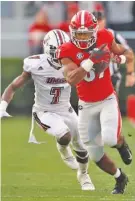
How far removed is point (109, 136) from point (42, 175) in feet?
6.83

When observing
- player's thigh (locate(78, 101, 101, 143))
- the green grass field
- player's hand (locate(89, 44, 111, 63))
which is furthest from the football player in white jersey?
player's hand (locate(89, 44, 111, 63))

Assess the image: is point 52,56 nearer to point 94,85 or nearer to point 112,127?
point 94,85

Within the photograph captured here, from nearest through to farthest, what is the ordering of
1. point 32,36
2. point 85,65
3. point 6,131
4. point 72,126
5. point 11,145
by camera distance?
point 85,65 → point 72,126 → point 11,145 → point 6,131 → point 32,36

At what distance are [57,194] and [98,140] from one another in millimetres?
548

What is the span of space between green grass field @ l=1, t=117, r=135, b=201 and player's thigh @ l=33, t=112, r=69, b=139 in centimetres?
48

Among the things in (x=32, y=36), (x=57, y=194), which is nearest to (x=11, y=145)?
(x=32, y=36)

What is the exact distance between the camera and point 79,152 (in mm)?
8570

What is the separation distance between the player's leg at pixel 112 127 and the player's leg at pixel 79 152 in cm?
56

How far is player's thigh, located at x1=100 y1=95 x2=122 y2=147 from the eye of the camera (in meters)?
7.70

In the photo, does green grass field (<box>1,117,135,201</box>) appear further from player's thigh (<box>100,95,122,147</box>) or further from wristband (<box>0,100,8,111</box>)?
wristband (<box>0,100,8,111</box>)

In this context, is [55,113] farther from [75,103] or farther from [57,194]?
[75,103]

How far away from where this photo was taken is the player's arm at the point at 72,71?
24.8ft

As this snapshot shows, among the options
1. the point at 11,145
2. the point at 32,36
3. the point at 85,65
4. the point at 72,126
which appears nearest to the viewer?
the point at 85,65

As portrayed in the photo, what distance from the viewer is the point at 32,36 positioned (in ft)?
48.6
